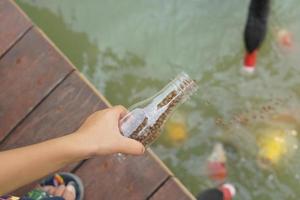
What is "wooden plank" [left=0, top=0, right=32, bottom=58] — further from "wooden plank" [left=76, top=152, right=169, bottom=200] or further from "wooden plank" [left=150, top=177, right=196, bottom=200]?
"wooden plank" [left=150, top=177, right=196, bottom=200]

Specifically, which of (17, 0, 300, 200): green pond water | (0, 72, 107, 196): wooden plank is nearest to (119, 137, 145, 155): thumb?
(0, 72, 107, 196): wooden plank

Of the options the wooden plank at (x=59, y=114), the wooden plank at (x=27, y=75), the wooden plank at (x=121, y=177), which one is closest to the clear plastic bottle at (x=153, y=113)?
the wooden plank at (x=121, y=177)

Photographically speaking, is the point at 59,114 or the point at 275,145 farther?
the point at 275,145

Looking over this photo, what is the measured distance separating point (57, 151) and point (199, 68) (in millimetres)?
1553

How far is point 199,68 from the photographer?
275cm

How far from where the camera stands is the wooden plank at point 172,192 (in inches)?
84.0

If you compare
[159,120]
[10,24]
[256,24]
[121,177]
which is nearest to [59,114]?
[121,177]

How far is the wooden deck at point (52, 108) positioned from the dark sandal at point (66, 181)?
0.14ft

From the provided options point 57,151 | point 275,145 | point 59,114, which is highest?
point 59,114

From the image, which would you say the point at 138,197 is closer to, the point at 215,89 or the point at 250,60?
the point at 215,89

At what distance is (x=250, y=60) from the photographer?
8.64ft

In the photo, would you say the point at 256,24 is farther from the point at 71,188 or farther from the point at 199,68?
the point at 71,188

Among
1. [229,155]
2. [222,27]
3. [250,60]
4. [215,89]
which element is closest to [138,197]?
[229,155]

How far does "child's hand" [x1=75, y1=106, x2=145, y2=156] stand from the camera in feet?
4.52
